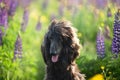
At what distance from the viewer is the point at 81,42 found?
11.6 m

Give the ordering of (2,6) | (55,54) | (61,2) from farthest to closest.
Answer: (61,2)
(2,6)
(55,54)

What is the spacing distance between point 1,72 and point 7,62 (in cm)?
23

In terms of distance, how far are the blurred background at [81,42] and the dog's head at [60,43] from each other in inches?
41.2

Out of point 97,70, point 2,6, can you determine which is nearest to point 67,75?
point 97,70

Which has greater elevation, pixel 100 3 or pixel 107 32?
pixel 100 3

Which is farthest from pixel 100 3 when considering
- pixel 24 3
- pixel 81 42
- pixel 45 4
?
pixel 45 4

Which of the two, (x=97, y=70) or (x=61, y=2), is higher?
(x=61, y=2)

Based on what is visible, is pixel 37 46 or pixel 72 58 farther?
pixel 37 46

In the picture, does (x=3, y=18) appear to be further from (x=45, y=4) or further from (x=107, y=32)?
(x=45, y=4)

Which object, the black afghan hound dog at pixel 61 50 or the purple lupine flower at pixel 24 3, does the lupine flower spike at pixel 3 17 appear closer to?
the black afghan hound dog at pixel 61 50

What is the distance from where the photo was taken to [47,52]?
8.31 meters

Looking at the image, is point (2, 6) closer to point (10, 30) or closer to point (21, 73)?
point (10, 30)

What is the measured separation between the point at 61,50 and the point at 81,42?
11.2 feet

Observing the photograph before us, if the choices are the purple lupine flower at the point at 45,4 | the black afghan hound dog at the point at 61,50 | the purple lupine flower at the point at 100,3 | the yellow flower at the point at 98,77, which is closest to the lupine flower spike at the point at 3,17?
the yellow flower at the point at 98,77
